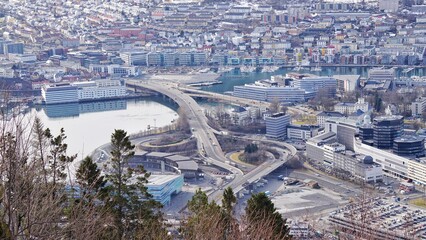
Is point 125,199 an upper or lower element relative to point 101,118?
upper

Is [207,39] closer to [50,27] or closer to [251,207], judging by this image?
[50,27]

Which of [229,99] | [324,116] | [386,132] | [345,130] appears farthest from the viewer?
[229,99]

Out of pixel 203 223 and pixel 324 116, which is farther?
pixel 324 116

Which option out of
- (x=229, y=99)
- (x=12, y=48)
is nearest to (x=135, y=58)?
(x=12, y=48)

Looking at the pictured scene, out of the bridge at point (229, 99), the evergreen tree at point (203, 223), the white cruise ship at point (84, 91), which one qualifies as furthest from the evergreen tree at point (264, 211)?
the white cruise ship at point (84, 91)

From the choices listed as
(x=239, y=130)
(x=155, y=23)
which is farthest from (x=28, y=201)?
(x=155, y=23)

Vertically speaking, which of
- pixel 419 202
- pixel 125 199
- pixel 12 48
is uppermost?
pixel 125 199

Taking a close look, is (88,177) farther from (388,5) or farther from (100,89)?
(388,5)

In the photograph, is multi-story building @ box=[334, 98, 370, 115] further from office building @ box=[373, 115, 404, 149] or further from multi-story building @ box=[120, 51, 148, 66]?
multi-story building @ box=[120, 51, 148, 66]
